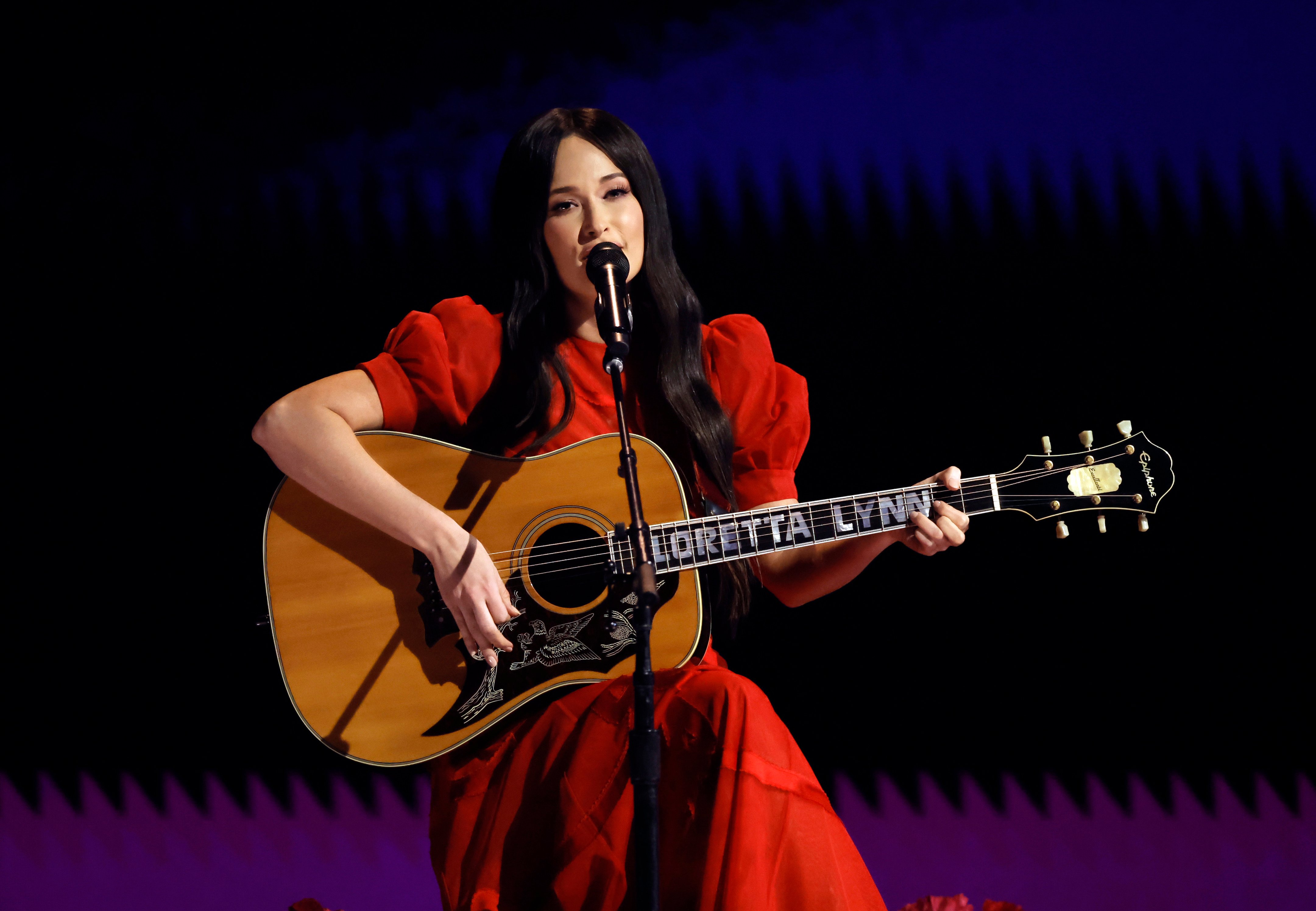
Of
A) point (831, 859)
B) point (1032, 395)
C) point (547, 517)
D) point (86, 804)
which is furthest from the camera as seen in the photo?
point (86, 804)

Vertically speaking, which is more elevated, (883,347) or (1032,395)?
(883,347)

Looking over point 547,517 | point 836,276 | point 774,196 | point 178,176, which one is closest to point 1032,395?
point 836,276

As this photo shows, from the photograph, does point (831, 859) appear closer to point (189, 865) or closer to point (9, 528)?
point (189, 865)

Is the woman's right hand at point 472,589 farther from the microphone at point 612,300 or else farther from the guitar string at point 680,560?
the microphone at point 612,300

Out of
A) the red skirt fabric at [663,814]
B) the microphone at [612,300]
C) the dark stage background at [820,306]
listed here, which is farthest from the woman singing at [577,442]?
the dark stage background at [820,306]

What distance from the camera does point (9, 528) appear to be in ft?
8.49

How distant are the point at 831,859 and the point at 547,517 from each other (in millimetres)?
764

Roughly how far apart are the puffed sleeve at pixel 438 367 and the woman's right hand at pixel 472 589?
12.2 inches

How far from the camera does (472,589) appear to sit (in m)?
1.54

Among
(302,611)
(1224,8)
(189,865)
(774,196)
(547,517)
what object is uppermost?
(1224,8)

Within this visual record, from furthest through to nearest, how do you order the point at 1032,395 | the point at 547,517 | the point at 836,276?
the point at 836,276 → the point at 1032,395 → the point at 547,517

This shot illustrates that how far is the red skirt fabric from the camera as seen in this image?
1296 mm

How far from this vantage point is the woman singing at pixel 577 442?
1349 millimetres

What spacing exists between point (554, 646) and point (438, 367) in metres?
0.59
